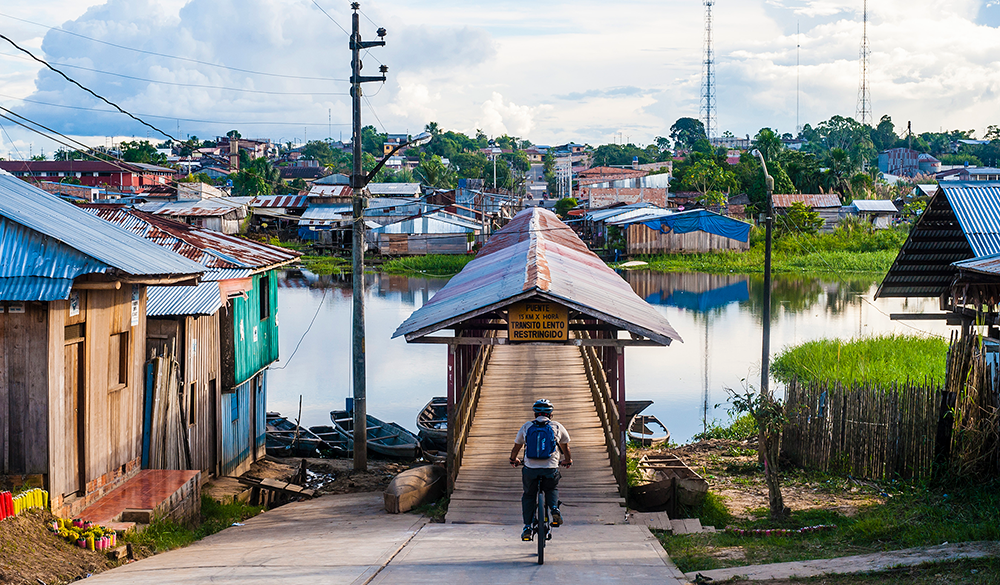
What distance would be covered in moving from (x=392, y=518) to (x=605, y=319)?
3252mm

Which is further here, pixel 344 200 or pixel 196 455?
pixel 344 200

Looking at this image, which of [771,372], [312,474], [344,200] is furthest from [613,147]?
[312,474]

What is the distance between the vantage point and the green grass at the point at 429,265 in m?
46.2

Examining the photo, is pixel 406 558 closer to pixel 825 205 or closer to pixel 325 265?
pixel 325 265

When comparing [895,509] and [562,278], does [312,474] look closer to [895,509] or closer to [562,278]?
[562,278]

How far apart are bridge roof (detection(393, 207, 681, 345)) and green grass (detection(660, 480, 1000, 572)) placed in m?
2.29

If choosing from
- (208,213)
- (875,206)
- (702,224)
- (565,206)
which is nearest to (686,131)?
(565,206)

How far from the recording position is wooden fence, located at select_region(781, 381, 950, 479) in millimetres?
9648

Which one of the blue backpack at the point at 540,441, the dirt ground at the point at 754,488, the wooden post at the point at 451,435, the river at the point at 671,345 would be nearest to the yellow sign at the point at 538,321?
the wooden post at the point at 451,435

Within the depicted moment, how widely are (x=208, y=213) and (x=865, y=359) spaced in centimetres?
3938

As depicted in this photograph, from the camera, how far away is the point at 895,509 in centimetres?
827

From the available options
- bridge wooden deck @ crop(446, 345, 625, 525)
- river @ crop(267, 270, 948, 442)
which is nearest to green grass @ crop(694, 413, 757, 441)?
river @ crop(267, 270, 948, 442)

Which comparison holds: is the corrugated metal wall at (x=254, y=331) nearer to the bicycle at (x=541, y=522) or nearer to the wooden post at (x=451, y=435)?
the wooden post at (x=451, y=435)

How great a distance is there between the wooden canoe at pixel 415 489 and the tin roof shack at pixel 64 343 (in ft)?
9.95
